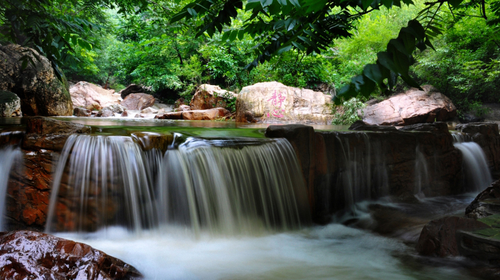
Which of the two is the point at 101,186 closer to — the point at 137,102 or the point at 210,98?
the point at 210,98

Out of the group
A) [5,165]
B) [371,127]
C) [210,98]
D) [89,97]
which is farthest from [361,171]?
[89,97]

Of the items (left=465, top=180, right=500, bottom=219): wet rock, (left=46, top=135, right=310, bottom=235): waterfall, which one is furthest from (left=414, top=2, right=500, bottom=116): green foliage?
(left=46, top=135, right=310, bottom=235): waterfall

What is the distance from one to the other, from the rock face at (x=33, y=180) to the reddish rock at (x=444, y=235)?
15.1 feet

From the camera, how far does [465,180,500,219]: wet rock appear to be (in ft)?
12.1

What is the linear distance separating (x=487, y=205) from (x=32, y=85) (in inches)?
489

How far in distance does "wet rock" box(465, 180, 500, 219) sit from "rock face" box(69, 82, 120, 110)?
60.6 ft

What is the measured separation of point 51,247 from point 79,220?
146 cm

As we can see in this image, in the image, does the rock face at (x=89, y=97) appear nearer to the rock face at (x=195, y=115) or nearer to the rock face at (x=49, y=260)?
the rock face at (x=195, y=115)

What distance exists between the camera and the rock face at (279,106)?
1250 cm

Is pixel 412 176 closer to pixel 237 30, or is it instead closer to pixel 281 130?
pixel 281 130

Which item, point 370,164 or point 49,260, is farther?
point 370,164

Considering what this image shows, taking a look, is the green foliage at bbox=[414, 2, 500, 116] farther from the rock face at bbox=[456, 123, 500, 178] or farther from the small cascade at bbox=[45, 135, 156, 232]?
the small cascade at bbox=[45, 135, 156, 232]

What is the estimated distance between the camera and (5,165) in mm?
3830

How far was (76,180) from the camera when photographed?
13.2 feet
